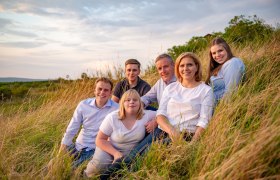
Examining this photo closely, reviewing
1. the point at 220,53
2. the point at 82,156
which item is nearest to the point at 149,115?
the point at 82,156

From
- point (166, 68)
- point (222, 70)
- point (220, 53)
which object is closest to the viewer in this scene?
point (222, 70)

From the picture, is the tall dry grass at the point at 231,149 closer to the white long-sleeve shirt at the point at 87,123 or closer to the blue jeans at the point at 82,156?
the blue jeans at the point at 82,156

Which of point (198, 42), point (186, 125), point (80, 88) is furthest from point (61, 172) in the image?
point (198, 42)

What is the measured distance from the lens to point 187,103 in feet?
11.3

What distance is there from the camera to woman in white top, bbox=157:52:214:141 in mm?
3332

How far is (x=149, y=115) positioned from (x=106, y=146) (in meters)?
0.72

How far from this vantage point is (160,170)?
2854 mm

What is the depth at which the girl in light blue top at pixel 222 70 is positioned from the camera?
3817 mm

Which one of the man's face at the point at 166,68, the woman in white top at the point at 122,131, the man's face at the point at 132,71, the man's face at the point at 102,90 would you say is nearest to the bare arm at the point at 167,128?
the woman in white top at the point at 122,131

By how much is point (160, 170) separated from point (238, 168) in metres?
0.94

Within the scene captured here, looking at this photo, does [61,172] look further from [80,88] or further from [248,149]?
[80,88]

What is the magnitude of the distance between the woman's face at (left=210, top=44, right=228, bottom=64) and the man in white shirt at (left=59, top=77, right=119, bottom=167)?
152 cm

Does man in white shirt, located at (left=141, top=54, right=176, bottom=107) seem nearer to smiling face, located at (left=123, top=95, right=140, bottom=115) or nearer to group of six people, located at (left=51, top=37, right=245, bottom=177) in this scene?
group of six people, located at (left=51, top=37, right=245, bottom=177)

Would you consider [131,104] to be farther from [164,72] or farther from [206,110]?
[164,72]
